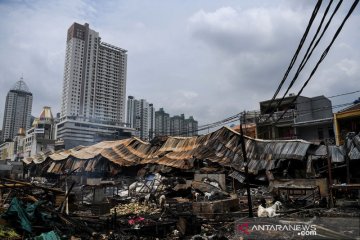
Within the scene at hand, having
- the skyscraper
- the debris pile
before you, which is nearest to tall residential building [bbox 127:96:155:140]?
the skyscraper

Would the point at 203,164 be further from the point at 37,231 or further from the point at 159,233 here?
the point at 37,231

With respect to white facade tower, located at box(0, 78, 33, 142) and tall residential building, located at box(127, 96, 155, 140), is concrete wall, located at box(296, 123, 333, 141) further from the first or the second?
white facade tower, located at box(0, 78, 33, 142)

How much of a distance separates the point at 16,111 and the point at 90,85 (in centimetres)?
7617

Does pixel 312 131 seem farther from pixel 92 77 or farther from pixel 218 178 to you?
pixel 92 77

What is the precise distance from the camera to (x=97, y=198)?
20719mm

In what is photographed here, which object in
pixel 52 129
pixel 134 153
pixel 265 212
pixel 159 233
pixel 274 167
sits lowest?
pixel 159 233

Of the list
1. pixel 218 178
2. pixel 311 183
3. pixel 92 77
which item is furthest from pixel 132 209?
pixel 92 77

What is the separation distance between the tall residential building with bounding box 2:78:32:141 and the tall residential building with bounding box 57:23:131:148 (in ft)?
200

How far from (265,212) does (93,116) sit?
10255 cm

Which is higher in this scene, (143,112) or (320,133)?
(143,112)

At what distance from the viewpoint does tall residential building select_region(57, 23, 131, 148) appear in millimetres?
101625

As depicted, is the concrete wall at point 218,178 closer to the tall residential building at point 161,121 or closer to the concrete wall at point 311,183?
the concrete wall at point 311,183

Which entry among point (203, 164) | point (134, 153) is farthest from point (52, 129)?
point (203, 164)

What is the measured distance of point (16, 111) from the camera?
518 ft
